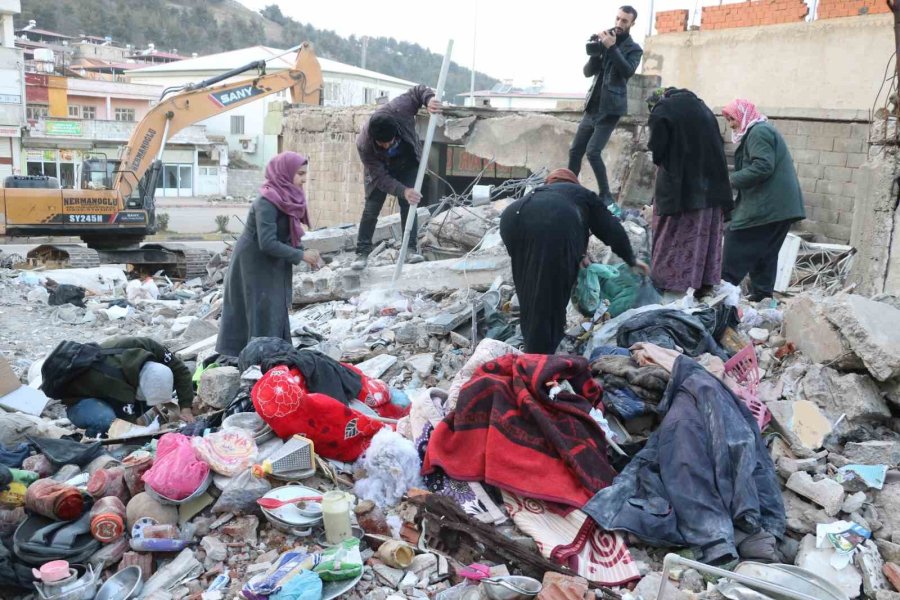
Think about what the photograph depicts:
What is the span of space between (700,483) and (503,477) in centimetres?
83

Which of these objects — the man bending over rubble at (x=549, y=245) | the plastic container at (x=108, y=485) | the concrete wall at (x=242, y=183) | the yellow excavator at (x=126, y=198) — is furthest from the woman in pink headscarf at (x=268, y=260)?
the concrete wall at (x=242, y=183)

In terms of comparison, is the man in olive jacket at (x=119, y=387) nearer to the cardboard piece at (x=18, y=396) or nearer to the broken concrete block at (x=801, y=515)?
the cardboard piece at (x=18, y=396)

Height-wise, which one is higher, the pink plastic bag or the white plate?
the pink plastic bag

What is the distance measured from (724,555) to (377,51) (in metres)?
84.4

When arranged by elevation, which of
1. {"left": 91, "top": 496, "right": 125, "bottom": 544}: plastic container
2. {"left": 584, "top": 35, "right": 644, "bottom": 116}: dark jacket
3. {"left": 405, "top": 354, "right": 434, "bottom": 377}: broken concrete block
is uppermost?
{"left": 584, "top": 35, "right": 644, "bottom": 116}: dark jacket

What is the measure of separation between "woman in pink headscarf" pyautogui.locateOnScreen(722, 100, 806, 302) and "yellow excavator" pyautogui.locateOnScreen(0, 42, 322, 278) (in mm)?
9890

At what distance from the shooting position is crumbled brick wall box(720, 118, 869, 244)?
27.3 feet

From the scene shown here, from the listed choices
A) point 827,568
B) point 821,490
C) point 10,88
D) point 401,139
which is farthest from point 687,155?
point 10,88

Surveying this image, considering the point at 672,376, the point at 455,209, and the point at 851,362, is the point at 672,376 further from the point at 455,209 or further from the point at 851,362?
the point at 455,209

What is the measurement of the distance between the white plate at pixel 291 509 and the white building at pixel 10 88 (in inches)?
1142

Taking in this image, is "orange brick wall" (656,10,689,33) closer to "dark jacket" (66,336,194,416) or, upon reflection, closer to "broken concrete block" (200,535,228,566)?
"dark jacket" (66,336,194,416)

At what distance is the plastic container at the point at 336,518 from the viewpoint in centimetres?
324

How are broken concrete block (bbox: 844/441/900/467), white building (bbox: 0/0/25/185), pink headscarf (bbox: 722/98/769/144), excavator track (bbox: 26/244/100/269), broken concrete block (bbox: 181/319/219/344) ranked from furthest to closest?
white building (bbox: 0/0/25/185) → excavator track (bbox: 26/244/100/269) → broken concrete block (bbox: 181/319/219/344) → pink headscarf (bbox: 722/98/769/144) → broken concrete block (bbox: 844/441/900/467)

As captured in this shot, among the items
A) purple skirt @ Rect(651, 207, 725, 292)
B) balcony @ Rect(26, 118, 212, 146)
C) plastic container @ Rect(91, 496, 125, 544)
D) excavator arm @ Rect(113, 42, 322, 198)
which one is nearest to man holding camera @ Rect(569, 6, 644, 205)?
purple skirt @ Rect(651, 207, 725, 292)
